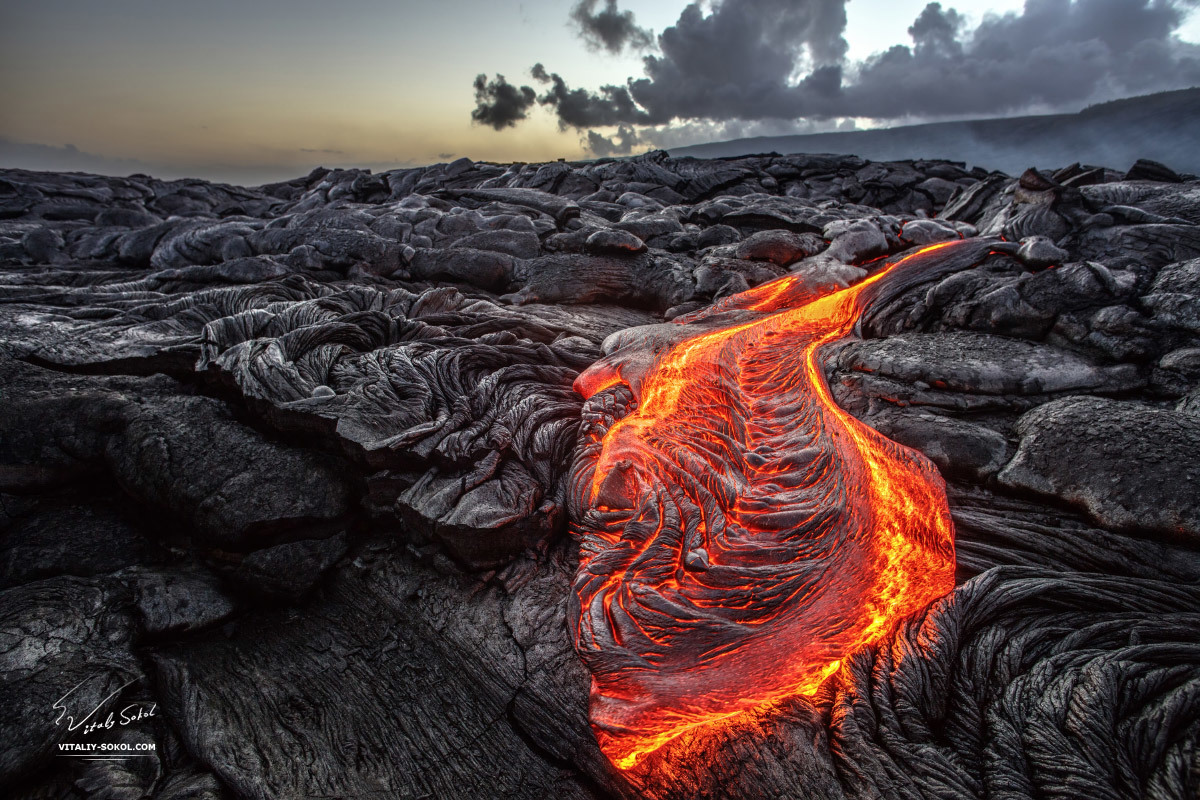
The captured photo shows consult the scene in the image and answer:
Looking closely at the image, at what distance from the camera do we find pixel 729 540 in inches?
171

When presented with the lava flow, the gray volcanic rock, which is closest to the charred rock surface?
the gray volcanic rock

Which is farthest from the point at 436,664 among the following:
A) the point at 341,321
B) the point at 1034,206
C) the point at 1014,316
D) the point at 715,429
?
the point at 1034,206

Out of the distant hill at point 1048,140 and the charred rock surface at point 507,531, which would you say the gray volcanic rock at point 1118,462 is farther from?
the distant hill at point 1048,140

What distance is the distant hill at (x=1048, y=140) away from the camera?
19.2m

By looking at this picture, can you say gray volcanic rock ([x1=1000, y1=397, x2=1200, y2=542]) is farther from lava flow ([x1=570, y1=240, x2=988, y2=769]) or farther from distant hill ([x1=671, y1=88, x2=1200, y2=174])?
distant hill ([x1=671, y1=88, x2=1200, y2=174])

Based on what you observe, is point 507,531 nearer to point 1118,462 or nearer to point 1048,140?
point 1118,462

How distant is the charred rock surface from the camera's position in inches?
123

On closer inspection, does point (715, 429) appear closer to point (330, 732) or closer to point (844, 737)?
point (844, 737)

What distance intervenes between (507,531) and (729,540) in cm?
206

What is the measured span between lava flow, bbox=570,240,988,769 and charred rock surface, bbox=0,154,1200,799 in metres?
0.14

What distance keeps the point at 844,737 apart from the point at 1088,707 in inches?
53.8

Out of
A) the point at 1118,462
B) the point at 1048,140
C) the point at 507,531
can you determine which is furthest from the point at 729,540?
the point at 1048,140

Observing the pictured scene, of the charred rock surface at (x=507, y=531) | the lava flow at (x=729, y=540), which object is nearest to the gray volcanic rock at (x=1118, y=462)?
the charred rock surface at (x=507, y=531)

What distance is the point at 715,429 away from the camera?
18.1 ft
